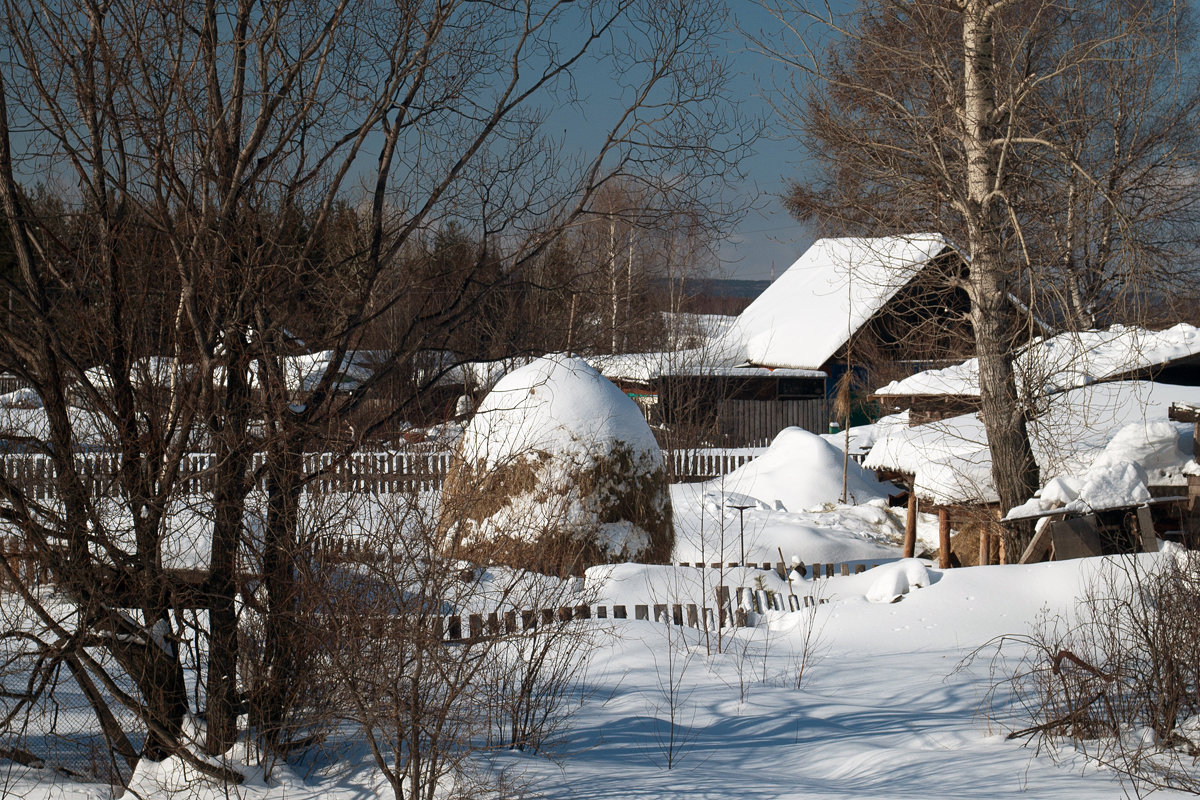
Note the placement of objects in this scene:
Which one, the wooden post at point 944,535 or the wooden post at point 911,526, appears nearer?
the wooden post at point 944,535

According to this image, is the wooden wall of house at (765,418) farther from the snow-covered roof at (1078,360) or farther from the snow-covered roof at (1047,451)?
the snow-covered roof at (1047,451)

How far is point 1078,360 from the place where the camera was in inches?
398

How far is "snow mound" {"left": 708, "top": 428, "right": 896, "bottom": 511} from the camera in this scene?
17062mm

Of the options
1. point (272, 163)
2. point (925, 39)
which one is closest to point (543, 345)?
point (272, 163)

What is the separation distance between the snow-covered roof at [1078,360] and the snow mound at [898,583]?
252 cm

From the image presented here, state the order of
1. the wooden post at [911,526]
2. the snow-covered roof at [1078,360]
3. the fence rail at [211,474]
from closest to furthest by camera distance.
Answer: the fence rail at [211,474]
the snow-covered roof at [1078,360]
the wooden post at [911,526]

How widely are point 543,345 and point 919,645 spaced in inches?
154

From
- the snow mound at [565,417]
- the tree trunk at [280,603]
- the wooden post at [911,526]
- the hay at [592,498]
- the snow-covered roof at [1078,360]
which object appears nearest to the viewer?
the tree trunk at [280,603]

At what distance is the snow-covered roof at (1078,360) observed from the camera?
30.9 feet

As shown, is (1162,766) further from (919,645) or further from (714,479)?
(714,479)

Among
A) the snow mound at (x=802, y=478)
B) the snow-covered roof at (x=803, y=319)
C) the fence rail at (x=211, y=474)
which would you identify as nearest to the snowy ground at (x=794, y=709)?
the fence rail at (x=211, y=474)

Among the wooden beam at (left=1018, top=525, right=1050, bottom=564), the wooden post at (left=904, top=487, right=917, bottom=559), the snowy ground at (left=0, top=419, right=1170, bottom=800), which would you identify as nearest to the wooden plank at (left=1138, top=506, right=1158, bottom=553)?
the wooden beam at (left=1018, top=525, right=1050, bottom=564)

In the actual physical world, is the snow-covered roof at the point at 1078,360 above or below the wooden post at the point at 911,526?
above

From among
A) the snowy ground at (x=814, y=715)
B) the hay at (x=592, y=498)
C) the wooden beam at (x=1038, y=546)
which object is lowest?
the snowy ground at (x=814, y=715)
